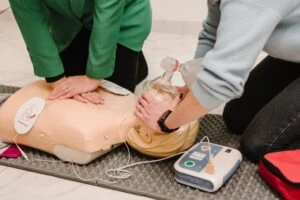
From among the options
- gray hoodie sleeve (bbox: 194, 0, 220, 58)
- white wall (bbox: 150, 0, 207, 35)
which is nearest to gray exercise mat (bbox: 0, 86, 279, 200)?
gray hoodie sleeve (bbox: 194, 0, 220, 58)

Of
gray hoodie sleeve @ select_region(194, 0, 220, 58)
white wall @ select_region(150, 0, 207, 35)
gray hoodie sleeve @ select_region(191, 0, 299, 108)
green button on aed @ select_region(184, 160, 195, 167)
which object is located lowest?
white wall @ select_region(150, 0, 207, 35)

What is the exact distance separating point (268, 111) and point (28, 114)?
601 millimetres

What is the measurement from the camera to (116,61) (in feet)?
4.76

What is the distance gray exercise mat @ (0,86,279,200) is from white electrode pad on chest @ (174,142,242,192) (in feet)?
0.07

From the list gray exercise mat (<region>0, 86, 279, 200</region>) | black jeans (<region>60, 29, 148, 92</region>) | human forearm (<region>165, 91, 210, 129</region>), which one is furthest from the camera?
black jeans (<region>60, 29, 148, 92</region>)

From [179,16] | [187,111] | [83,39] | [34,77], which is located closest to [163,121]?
[187,111]

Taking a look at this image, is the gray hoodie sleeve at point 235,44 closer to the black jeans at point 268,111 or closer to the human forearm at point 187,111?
the human forearm at point 187,111

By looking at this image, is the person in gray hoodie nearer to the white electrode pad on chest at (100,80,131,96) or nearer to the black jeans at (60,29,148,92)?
the white electrode pad on chest at (100,80,131,96)

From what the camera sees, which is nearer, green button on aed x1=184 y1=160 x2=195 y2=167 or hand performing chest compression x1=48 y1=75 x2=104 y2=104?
green button on aed x1=184 y1=160 x2=195 y2=167

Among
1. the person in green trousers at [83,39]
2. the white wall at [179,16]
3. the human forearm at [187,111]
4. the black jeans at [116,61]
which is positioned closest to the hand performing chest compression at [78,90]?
the person in green trousers at [83,39]

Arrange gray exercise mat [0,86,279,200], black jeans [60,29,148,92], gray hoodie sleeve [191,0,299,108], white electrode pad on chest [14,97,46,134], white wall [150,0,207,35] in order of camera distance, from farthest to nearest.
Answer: white wall [150,0,207,35] < black jeans [60,29,148,92] < white electrode pad on chest [14,97,46,134] < gray exercise mat [0,86,279,200] < gray hoodie sleeve [191,0,299,108]

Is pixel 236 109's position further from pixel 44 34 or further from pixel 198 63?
pixel 44 34

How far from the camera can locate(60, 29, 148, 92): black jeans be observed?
4.76ft

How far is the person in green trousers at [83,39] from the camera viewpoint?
1.26 metres
